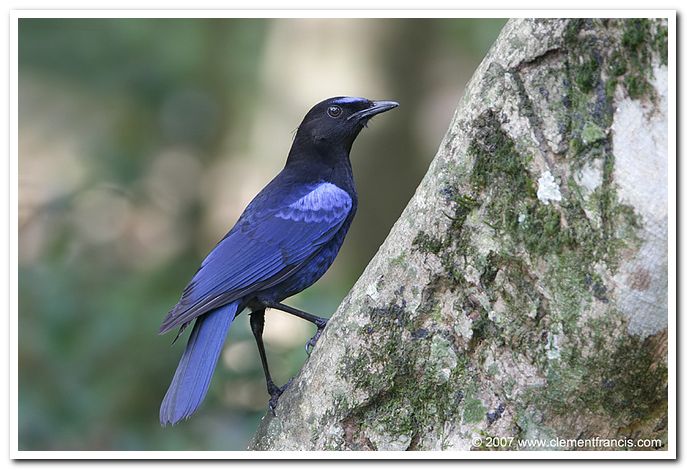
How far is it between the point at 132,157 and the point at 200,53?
149 cm

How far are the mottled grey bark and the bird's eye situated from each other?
5.61 ft

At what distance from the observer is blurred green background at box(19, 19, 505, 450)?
4.56m

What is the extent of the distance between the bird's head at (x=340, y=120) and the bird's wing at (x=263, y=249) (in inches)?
13.7

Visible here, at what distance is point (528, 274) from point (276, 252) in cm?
149

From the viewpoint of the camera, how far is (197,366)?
11.3ft

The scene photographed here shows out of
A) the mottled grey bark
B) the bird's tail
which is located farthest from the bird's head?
the mottled grey bark

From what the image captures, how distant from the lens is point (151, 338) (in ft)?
15.6

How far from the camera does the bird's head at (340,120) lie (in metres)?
4.55

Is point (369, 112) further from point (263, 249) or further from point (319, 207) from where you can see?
point (263, 249)

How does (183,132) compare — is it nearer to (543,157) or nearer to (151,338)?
(151,338)

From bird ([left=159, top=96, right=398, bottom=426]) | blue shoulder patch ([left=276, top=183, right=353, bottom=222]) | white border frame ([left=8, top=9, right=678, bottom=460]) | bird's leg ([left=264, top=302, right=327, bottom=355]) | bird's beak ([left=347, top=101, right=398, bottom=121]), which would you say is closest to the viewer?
white border frame ([left=8, top=9, right=678, bottom=460])

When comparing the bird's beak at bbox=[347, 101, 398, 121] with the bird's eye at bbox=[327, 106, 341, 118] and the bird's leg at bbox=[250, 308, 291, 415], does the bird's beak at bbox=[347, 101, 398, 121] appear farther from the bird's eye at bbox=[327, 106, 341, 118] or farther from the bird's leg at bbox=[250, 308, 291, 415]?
the bird's leg at bbox=[250, 308, 291, 415]
